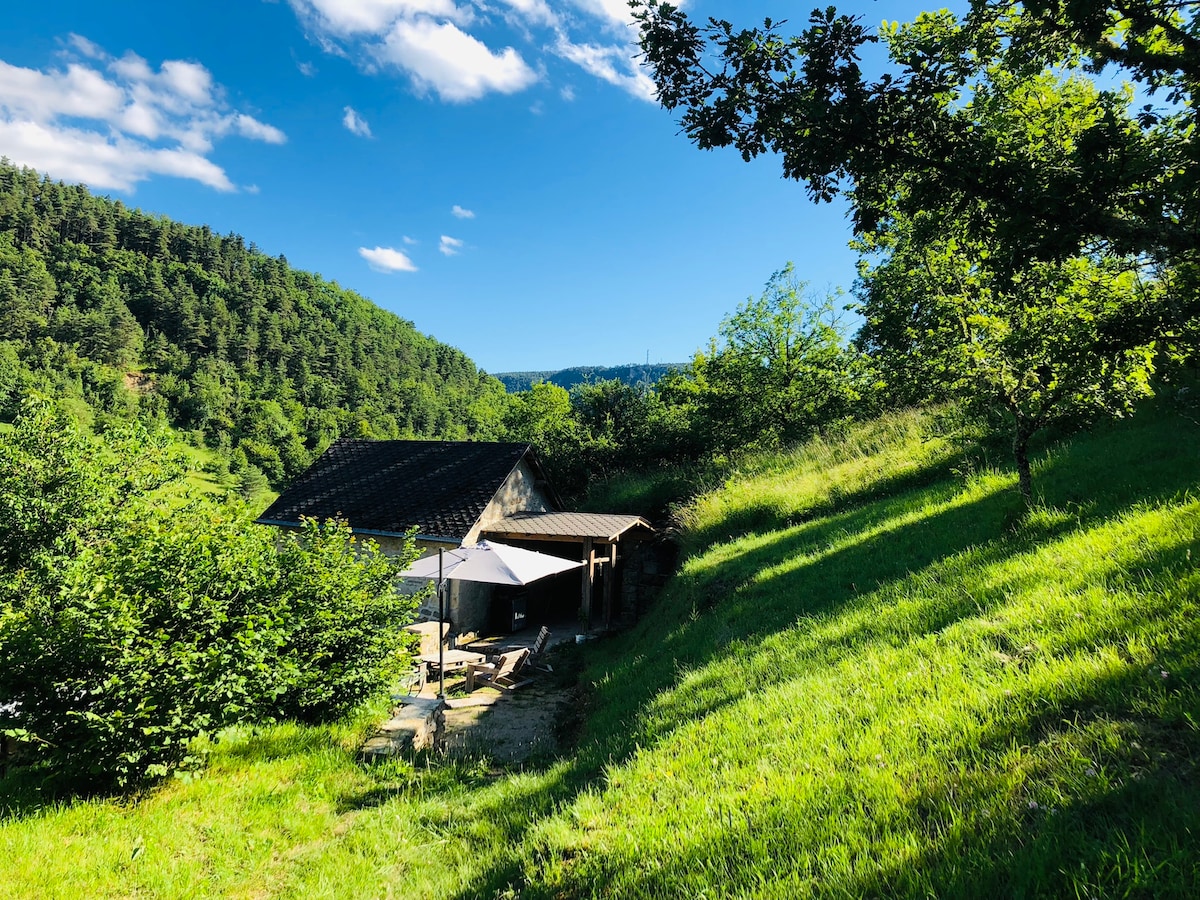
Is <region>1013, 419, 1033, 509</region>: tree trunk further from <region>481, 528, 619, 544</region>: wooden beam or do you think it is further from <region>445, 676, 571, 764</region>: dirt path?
<region>481, 528, 619, 544</region>: wooden beam

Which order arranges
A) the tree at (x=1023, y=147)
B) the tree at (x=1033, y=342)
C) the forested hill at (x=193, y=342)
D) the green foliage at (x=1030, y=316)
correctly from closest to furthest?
the tree at (x=1023, y=147) < the green foliage at (x=1030, y=316) < the tree at (x=1033, y=342) < the forested hill at (x=193, y=342)

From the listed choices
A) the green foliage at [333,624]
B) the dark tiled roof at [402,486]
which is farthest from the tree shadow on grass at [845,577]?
the dark tiled roof at [402,486]

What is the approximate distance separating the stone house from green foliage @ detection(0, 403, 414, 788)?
7378mm

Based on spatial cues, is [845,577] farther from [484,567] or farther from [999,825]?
[484,567]

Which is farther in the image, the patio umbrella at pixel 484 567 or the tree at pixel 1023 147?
the patio umbrella at pixel 484 567

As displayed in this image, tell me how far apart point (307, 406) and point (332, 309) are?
5133 centimetres

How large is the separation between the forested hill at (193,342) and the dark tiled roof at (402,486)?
56.0 m

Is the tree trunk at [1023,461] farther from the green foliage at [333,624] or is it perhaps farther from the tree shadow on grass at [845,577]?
the green foliage at [333,624]

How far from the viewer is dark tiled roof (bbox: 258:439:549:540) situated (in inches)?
638

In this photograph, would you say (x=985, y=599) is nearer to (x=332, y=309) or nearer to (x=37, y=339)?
(x=37, y=339)

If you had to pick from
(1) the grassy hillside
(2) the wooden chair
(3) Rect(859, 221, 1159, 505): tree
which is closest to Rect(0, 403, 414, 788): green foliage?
(1) the grassy hillside

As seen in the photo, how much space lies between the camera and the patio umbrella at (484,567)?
413 inches

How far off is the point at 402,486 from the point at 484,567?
8.39 meters

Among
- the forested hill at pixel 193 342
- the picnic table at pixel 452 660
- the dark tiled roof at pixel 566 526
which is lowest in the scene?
the picnic table at pixel 452 660
